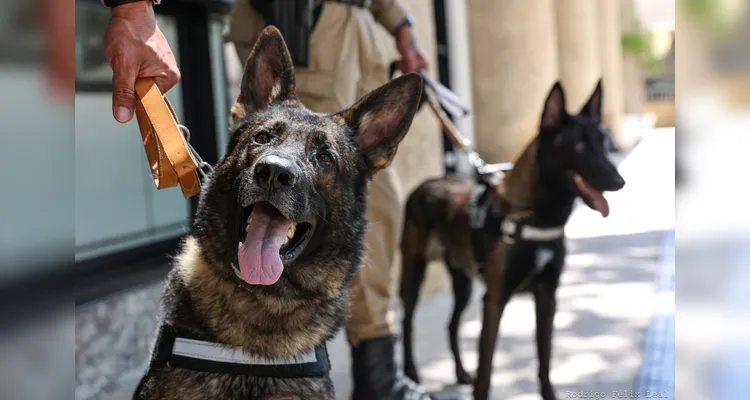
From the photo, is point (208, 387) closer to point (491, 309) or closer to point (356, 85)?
point (356, 85)

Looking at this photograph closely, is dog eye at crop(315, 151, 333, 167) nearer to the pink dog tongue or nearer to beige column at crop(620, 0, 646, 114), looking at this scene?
the pink dog tongue

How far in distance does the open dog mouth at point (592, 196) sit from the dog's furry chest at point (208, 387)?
1.31 metres

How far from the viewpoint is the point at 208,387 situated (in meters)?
1.35

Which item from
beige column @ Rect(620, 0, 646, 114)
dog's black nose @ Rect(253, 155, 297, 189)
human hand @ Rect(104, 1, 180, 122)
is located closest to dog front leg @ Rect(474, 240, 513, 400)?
beige column @ Rect(620, 0, 646, 114)

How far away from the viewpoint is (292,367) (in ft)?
4.65

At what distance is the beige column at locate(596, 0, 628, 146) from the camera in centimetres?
287

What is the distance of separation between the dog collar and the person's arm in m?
1.46

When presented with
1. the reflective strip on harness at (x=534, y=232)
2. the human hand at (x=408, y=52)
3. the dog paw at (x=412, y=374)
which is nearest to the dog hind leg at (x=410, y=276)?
the dog paw at (x=412, y=374)

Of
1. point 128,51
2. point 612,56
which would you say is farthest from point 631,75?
point 128,51

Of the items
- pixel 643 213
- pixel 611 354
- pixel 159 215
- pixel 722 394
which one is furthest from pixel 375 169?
pixel 611 354

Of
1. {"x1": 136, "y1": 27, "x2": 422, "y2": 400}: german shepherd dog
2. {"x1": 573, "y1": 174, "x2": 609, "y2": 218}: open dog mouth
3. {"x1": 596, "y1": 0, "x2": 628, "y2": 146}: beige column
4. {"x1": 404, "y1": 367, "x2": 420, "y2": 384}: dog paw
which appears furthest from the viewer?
{"x1": 404, "y1": 367, "x2": 420, "y2": 384}: dog paw

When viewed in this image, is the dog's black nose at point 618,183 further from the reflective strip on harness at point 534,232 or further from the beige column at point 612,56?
the beige column at point 612,56

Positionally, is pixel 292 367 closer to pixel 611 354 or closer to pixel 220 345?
pixel 220 345

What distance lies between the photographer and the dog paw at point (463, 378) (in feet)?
9.70
